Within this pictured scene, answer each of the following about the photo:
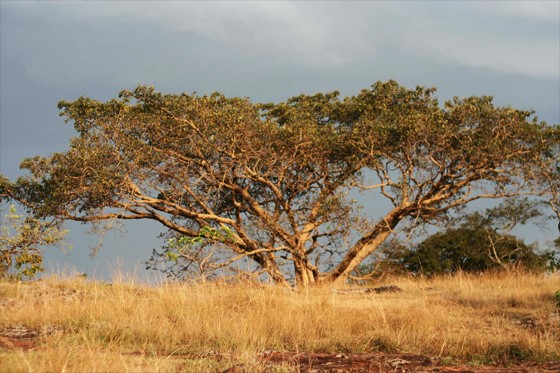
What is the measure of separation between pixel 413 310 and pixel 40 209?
1225 centimetres

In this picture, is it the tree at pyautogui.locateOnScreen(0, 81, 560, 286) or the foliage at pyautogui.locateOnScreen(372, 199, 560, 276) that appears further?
the foliage at pyautogui.locateOnScreen(372, 199, 560, 276)

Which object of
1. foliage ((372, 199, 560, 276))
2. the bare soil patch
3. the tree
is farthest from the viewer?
foliage ((372, 199, 560, 276))

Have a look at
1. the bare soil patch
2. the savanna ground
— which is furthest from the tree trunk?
the bare soil patch

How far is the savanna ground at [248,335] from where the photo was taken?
6.69 metres

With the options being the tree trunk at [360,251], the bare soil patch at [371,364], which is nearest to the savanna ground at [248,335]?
the bare soil patch at [371,364]

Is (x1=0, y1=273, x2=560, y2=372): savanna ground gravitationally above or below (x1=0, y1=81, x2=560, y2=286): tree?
below

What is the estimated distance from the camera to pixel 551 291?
53.9 ft

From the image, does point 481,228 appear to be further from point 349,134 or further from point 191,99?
point 191,99

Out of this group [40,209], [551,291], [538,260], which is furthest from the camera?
[538,260]

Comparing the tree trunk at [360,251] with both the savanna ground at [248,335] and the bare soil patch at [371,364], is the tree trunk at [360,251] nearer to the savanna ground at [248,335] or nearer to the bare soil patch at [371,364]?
the savanna ground at [248,335]

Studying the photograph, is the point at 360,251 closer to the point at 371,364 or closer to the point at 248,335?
the point at 248,335

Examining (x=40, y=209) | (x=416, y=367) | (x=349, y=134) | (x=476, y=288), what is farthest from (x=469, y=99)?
(x=416, y=367)

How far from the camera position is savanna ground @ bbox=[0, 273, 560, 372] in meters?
6.69

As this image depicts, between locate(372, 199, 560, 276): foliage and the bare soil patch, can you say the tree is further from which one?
the bare soil patch
